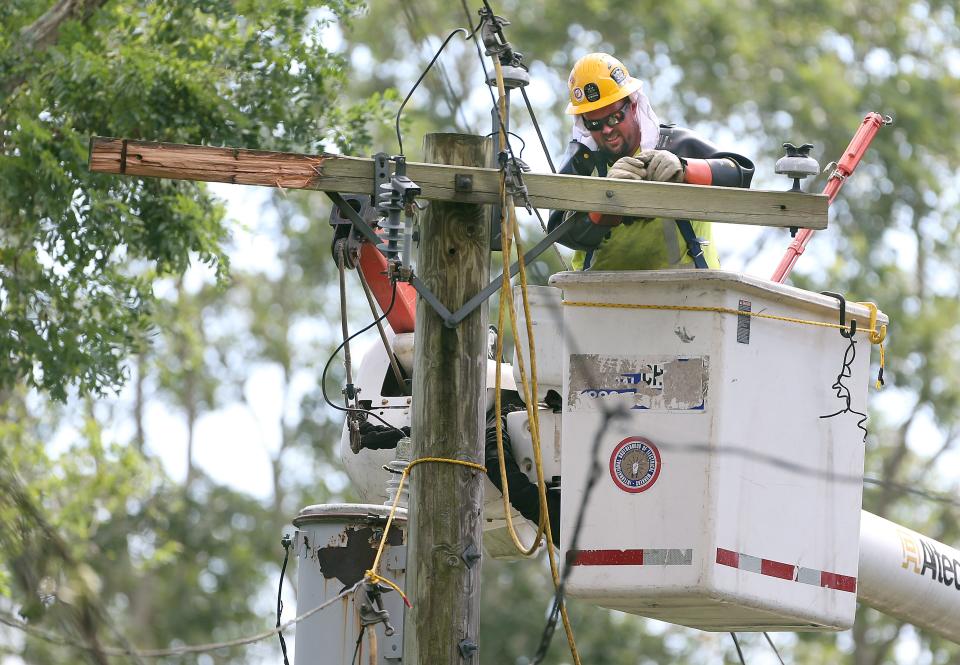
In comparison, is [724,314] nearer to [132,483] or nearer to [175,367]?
[132,483]

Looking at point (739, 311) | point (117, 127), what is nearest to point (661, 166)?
point (739, 311)

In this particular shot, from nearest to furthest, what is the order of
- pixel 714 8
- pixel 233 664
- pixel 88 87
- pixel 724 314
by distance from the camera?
1. pixel 724 314
2. pixel 88 87
3. pixel 714 8
4. pixel 233 664

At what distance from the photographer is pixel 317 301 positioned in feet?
83.8

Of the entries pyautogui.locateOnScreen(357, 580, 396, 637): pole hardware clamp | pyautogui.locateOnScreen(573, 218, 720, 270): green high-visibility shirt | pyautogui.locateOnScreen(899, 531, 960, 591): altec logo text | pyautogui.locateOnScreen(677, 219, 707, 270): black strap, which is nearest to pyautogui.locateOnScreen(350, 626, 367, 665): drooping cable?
pyautogui.locateOnScreen(357, 580, 396, 637): pole hardware clamp

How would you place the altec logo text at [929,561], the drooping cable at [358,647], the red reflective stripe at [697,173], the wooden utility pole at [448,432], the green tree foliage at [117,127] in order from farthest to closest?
the green tree foliage at [117,127] < the altec logo text at [929,561] < the drooping cable at [358,647] < the red reflective stripe at [697,173] < the wooden utility pole at [448,432]

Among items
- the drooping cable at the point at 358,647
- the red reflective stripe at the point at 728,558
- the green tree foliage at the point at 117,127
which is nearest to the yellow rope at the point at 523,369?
the red reflective stripe at the point at 728,558

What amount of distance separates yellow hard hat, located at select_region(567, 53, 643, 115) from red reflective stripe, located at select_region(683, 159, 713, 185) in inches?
18.0

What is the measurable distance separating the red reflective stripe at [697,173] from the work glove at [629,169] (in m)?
0.16

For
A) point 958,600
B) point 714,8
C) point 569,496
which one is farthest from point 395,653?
point 714,8

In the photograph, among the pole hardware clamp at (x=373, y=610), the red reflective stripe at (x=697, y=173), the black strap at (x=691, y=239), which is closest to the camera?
the red reflective stripe at (x=697, y=173)

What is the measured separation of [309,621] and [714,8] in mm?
16354

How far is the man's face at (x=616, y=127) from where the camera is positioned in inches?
267

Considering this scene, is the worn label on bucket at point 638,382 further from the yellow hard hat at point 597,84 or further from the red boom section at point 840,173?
the red boom section at point 840,173

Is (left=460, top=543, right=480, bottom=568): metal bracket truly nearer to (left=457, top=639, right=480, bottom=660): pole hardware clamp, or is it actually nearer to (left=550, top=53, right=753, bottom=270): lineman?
(left=457, top=639, right=480, bottom=660): pole hardware clamp
